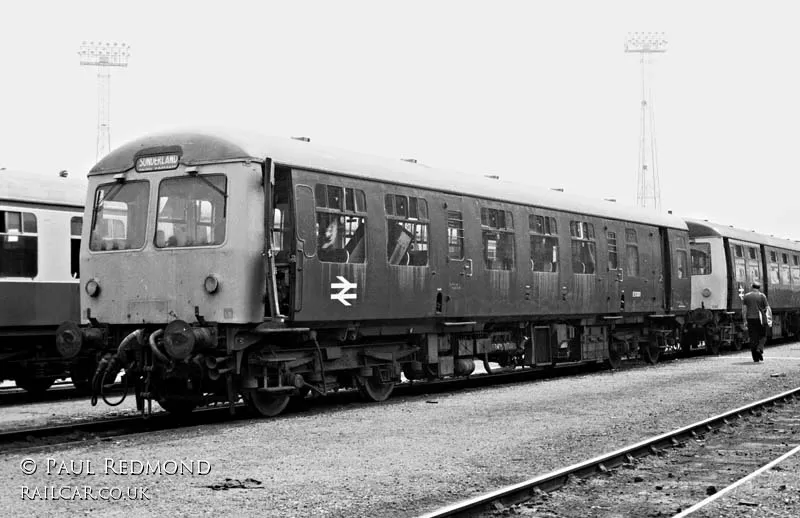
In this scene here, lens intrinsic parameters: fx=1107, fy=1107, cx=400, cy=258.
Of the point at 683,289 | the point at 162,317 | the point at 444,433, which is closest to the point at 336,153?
the point at 162,317

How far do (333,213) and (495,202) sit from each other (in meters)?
4.73

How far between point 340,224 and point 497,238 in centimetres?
450

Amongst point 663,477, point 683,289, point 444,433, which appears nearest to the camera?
point 663,477

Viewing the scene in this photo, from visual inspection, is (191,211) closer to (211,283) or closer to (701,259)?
(211,283)

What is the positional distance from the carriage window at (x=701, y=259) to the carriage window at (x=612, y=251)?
275 inches

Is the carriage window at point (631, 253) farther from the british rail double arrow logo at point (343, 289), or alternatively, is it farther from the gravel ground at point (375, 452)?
the british rail double arrow logo at point (343, 289)

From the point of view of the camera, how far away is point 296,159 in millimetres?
13570

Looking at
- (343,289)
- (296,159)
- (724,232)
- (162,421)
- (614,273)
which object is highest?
(724,232)

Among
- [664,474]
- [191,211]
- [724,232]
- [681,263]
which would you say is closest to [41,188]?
[191,211]

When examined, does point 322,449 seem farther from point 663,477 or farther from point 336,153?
point 336,153

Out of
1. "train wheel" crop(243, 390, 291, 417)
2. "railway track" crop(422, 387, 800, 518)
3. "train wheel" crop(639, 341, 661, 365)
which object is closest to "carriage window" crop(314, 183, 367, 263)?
"train wheel" crop(243, 390, 291, 417)

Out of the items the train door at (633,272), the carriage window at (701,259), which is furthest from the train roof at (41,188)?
the carriage window at (701,259)

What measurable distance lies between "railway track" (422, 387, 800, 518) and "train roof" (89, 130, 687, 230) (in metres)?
5.46

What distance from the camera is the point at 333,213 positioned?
46.1 ft
